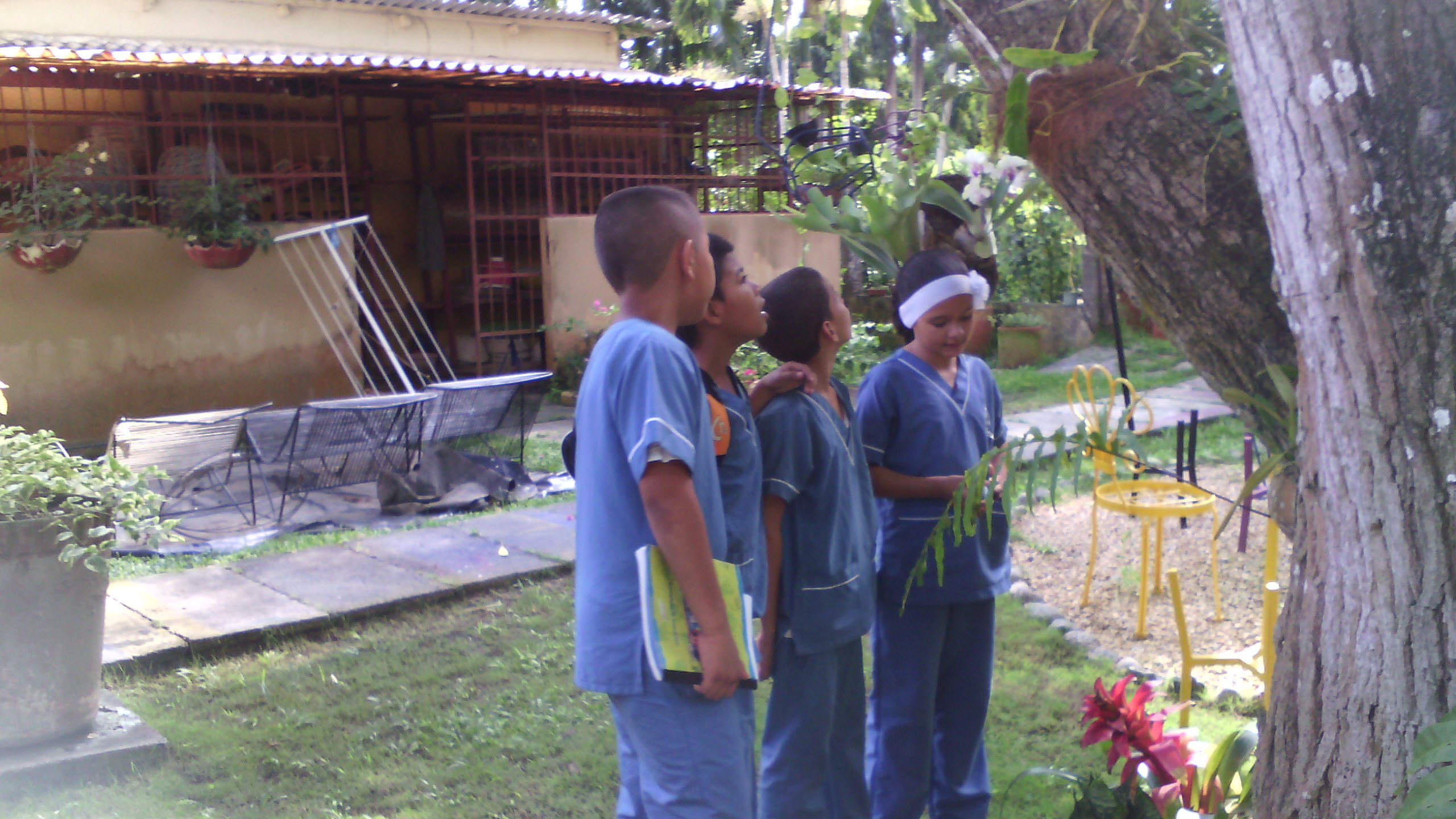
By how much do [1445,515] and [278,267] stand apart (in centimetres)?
948

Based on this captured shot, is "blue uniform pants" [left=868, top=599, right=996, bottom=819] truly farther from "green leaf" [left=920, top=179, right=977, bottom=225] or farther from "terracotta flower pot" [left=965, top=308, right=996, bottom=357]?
"green leaf" [left=920, top=179, right=977, bottom=225]

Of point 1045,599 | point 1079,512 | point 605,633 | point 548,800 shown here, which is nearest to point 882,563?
point 605,633

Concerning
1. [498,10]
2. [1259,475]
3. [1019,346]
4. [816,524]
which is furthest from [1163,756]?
[498,10]

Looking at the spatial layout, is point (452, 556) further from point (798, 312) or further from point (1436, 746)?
point (1436, 746)

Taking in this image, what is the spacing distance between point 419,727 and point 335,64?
675 cm

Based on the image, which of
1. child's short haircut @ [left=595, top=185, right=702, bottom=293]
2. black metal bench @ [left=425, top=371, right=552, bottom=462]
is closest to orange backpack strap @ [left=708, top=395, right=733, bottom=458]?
child's short haircut @ [left=595, top=185, right=702, bottom=293]

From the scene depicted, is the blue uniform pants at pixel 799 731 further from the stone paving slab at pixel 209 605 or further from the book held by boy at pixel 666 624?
the stone paving slab at pixel 209 605

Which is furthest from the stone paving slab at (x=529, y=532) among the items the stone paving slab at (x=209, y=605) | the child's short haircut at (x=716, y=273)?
the child's short haircut at (x=716, y=273)

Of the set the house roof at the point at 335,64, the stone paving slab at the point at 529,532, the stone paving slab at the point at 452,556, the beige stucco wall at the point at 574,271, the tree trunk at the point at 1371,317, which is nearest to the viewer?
the tree trunk at the point at 1371,317

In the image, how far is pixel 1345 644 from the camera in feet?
5.27

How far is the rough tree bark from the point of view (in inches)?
73.5

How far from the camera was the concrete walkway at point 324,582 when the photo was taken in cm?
455

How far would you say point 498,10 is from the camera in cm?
1255

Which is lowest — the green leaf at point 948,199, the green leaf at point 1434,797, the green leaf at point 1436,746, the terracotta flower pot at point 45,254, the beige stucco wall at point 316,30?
the green leaf at point 1434,797
